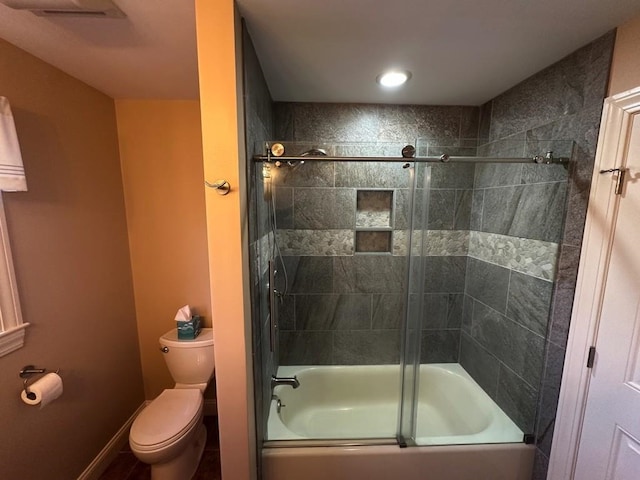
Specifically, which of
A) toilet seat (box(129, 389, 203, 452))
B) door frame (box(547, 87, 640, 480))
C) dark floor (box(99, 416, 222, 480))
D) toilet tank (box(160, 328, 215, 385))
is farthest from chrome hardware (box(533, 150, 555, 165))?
dark floor (box(99, 416, 222, 480))

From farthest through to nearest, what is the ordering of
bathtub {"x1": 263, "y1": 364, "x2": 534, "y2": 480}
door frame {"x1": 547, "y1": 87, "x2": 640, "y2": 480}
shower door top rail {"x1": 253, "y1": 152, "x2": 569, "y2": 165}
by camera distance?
1. bathtub {"x1": 263, "y1": 364, "x2": 534, "y2": 480}
2. shower door top rail {"x1": 253, "y1": 152, "x2": 569, "y2": 165}
3. door frame {"x1": 547, "y1": 87, "x2": 640, "y2": 480}

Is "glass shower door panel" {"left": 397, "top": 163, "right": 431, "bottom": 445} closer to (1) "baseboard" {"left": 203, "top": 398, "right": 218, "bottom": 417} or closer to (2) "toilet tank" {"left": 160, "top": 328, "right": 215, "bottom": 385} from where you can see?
(2) "toilet tank" {"left": 160, "top": 328, "right": 215, "bottom": 385}

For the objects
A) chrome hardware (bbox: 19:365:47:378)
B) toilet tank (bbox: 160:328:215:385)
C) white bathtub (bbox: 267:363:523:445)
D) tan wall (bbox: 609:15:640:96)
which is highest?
tan wall (bbox: 609:15:640:96)

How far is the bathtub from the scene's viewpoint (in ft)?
4.65

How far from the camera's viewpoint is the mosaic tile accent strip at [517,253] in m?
1.37

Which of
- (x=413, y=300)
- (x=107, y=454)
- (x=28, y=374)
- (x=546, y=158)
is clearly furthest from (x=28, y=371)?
(x=546, y=158)

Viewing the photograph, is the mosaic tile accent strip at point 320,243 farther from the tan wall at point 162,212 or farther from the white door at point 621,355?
the white door at point 621,355

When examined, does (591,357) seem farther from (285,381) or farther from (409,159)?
(285,381)

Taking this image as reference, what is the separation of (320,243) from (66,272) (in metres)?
1.58

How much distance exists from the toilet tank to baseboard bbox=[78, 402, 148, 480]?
541 mm

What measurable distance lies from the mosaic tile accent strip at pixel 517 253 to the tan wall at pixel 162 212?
207cm

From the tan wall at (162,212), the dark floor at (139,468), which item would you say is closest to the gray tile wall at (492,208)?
the tan wall at (162,212)

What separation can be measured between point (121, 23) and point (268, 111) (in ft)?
2.60

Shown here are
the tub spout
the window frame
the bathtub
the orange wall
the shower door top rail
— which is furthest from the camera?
the tub spout
